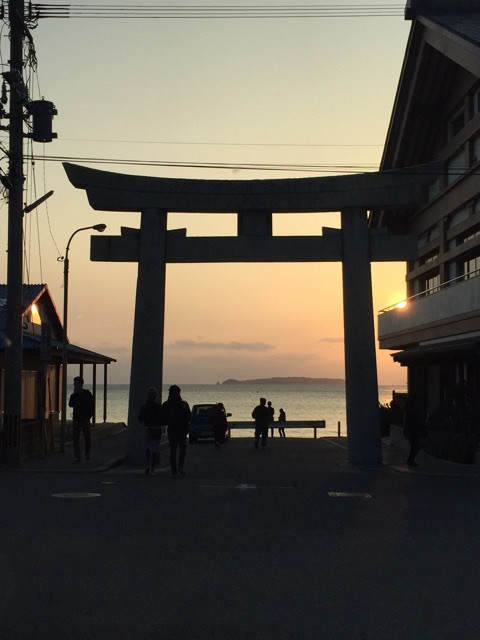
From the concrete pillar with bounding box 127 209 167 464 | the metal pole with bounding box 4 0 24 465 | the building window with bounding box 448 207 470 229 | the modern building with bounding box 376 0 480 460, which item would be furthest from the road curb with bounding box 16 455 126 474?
the building window with bounding box 448 207 470 229

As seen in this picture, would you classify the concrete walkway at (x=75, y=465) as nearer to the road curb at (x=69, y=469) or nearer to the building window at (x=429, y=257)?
the road curb at (x=69, y=469)

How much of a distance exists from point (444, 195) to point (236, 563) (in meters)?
28.2

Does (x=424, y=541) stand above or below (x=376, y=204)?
below

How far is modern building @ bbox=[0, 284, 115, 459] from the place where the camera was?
24.3 meters

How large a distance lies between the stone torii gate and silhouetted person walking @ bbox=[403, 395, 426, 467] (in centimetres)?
151

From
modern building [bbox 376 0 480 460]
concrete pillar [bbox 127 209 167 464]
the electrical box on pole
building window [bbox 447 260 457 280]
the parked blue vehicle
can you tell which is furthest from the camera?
the parked blue vehicle

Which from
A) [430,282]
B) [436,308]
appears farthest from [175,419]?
[430,282]

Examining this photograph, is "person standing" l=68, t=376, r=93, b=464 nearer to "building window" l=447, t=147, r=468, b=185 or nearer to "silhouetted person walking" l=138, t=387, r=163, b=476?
"silhouetted person walking" l=138, t=387, r=163, b=476

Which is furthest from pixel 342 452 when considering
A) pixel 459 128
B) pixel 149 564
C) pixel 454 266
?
pixel 149 564

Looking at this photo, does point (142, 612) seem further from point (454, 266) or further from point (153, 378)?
point (454, 266)

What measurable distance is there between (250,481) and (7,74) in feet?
35.3

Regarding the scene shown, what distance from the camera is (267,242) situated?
2594cm

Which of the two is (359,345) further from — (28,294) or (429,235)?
(28,294)

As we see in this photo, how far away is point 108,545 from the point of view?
1024 centimetres
